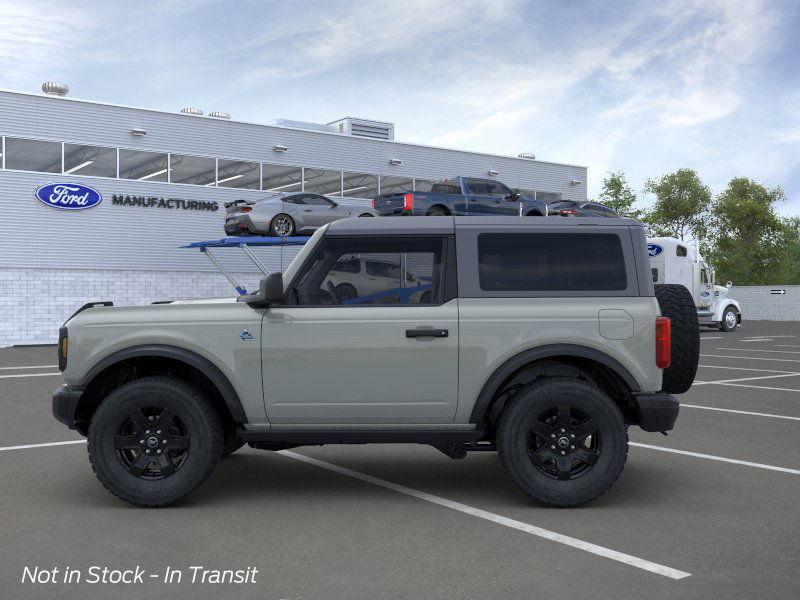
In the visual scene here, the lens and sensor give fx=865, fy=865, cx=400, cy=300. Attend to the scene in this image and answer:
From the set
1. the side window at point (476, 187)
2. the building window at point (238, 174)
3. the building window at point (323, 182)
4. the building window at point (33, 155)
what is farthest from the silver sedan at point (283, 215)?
the building window at point (323, 182)

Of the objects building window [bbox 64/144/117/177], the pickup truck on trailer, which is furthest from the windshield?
building window [bbox 64/144/117/177]

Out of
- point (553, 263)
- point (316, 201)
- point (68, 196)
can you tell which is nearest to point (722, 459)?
point (553, 263)

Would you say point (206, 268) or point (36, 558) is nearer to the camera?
point (36, 558)

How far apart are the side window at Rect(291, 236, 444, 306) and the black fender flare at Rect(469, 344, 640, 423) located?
0.66 meters

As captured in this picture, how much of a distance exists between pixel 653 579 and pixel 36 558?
326cm

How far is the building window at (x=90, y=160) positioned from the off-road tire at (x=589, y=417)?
2613 centimetres

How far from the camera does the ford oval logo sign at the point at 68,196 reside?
28.1m

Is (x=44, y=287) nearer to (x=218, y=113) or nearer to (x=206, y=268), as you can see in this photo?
(x=206, y=268)

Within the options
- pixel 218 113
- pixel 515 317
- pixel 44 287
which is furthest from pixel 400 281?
pixel 218 113

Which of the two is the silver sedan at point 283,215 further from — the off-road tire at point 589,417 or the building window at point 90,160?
the off-road tire at point 589,417

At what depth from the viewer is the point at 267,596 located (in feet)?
13.5

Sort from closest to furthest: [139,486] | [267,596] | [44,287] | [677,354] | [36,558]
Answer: [267,596], [36,558], [139,486], [677,354], [44,287]

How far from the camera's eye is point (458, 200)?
21781 millimetres

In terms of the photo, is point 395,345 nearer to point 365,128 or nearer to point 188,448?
point 188,448
